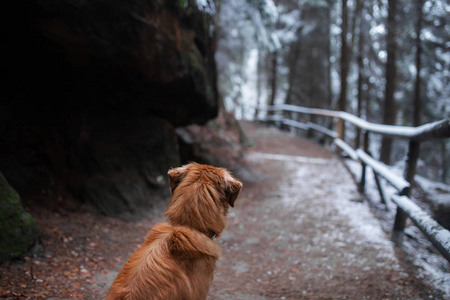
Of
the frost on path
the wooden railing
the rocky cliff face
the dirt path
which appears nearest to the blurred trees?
the rocky cliff face

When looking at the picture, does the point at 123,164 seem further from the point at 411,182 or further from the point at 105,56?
the point at 411,182

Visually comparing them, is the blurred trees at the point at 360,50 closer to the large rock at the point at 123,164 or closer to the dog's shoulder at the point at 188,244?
the large rock at the point at 123,164

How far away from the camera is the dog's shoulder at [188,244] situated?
6.97 feet

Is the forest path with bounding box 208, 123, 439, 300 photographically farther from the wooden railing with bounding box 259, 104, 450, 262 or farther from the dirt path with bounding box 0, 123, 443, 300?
the wooden railing with bounding box 259, 104, 450, 262

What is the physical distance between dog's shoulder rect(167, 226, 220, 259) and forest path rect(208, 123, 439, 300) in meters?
1.46

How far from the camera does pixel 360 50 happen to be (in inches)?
536

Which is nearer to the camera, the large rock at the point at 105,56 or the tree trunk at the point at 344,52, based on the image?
the large rock at the point at 105,56

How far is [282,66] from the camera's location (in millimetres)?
24203

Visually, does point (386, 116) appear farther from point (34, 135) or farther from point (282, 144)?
point (34, 135)

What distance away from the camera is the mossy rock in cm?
314

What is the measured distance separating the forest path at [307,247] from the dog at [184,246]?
4.75 feet

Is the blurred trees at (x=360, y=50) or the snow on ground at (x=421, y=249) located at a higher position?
the blurred trees at (x=360, y=50)

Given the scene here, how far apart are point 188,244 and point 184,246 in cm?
3

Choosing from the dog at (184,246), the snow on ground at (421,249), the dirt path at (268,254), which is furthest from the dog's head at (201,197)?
the snow on ground at (421,249)
